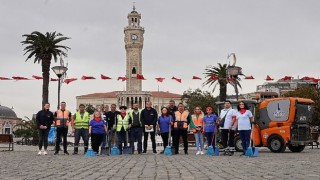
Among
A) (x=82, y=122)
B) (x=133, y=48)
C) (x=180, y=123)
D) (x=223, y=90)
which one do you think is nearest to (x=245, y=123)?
(x=180, y=123)

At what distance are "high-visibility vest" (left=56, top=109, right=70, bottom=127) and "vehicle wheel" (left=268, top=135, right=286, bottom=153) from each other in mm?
7651

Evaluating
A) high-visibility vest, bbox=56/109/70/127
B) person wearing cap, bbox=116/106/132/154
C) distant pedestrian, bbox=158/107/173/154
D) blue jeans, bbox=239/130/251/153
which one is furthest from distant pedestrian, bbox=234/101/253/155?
high-visibility vest, bbox=56/109/70/127

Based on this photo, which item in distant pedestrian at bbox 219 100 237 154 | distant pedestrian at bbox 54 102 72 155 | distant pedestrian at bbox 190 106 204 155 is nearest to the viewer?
distant pedestrian at bbox 219 100 237 154

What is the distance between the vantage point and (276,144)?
71.8 feet

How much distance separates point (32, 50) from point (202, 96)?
39.7m

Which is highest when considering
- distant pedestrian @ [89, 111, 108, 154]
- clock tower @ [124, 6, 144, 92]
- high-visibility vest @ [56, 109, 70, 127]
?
clock tower @ [124, 6, 144, 92]

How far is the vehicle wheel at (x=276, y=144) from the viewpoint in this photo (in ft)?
71.3

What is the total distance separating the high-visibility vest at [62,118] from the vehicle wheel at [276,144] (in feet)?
25.1

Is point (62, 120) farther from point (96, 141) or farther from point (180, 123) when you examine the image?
point (180, 123)

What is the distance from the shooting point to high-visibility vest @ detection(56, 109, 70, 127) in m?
19.5

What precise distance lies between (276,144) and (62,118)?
801 cm

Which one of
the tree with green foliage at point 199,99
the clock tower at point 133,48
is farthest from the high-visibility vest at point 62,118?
the clock tower at point 133,48

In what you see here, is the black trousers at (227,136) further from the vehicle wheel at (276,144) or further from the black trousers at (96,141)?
the black trousers at (96,141)

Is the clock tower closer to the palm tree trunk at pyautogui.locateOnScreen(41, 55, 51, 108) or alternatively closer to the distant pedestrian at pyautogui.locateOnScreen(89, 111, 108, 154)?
the palm tree trunk at pyautogui.locateOnScreen(41, 55, 51, 108)
